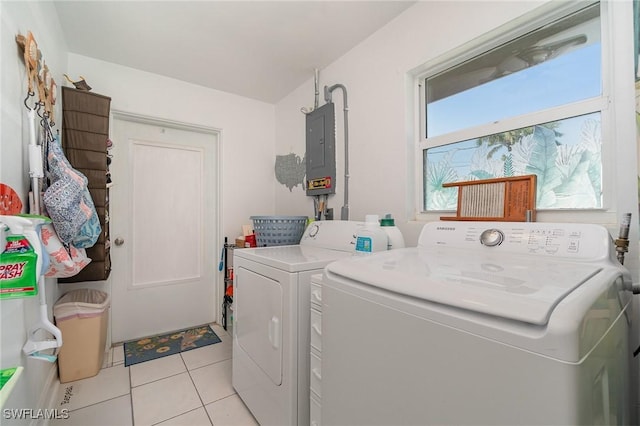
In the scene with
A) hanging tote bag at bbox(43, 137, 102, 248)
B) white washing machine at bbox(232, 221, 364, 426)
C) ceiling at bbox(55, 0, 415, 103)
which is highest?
ceiling at bbox(55, 0, 415, 103)

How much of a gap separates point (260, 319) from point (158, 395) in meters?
1.04

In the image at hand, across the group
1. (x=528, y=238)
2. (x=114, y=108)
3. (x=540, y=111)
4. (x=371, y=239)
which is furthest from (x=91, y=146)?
(x=540, y=111)

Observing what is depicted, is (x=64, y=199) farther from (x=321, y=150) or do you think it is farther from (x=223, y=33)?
(x=321, y=150)

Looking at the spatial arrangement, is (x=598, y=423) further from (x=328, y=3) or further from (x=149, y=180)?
(x=149, y=180)

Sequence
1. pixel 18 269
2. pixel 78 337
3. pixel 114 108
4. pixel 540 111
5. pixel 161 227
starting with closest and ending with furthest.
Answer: pixel 18 269, pixel 540 111, pixel 78 337, pixel 114 108, pixel 161 227

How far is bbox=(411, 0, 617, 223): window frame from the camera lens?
44.0 inches

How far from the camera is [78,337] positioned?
75.9 inches

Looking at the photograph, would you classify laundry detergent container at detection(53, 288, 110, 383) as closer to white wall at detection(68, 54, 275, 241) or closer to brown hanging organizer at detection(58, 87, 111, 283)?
brown hanging organizer at detection(58, 87, 111, 283)

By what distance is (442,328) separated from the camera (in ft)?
1.98

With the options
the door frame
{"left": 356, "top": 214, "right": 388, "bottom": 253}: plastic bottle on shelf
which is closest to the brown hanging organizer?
the door frame

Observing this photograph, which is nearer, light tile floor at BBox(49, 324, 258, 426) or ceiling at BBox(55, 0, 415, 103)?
light tile floor at BBox(49, 324, 258, 426)

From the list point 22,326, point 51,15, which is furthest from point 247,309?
point 51,15

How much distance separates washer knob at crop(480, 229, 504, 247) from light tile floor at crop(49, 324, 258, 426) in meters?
1.62

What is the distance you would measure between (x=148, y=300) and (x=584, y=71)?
353 centimetres
